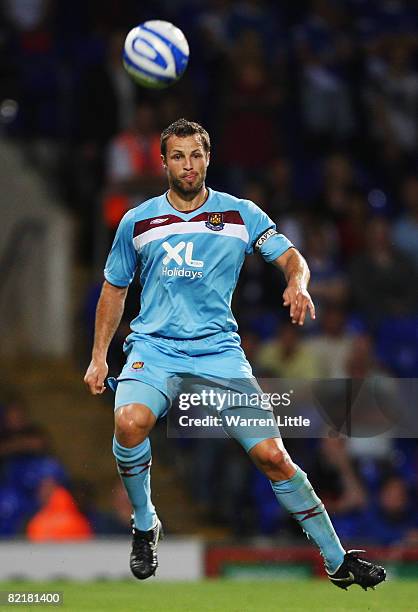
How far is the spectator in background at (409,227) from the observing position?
13584mm

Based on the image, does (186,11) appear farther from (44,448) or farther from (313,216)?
(44,448)

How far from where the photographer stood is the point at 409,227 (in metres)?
13.7

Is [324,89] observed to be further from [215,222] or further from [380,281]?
[215,222]

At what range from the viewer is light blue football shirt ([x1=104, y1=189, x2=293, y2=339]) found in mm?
7000

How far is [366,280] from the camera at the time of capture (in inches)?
510

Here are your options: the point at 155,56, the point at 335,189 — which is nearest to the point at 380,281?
the point at 335,189

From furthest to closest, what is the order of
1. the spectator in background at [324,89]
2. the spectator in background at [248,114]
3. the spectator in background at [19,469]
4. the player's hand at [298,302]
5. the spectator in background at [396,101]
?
the spectator in background at [396,101] → the spectator in background at [324,89] → the spectator in background at [248,114] → the spectator in background at [19,469] → the player's hand at [298,302]

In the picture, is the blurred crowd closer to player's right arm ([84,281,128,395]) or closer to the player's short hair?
player's right arm ([84,281,128,395])

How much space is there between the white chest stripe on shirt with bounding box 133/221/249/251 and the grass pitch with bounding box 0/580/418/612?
206cm

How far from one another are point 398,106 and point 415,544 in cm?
598

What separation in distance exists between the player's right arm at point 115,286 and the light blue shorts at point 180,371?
7.2 inches

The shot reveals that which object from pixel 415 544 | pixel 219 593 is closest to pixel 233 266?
pixel 219 593

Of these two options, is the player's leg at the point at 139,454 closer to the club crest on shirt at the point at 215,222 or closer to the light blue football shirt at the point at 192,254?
the light blue football shirt at the point at 192,254

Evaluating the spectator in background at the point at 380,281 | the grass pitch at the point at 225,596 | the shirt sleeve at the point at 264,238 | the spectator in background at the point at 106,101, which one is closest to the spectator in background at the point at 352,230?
the spectator in background at the point at 380,281
